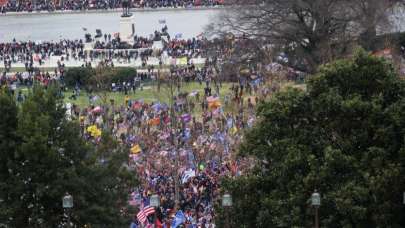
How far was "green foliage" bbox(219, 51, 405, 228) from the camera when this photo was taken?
26.9 metres

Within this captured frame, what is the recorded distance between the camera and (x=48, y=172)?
3002 centimetres

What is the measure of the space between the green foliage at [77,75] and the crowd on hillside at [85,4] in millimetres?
40075

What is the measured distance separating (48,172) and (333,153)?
7.50 metres

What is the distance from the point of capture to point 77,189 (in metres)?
30.3

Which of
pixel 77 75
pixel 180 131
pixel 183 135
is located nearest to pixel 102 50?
pixel 77 75

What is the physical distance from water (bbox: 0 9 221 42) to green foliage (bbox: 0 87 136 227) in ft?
192

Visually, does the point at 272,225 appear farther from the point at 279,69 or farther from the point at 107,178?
the point at 279,69

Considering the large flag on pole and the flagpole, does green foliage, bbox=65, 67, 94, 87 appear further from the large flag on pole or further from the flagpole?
the large flag on pole

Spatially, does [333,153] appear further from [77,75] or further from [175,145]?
[77,75]

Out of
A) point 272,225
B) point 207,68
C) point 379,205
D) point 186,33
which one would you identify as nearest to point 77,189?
point 272,225

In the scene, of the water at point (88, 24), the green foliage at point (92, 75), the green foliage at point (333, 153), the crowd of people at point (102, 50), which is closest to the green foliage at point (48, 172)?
the green foliage at point (333, 153)

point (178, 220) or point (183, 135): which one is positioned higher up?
point (178, 220)

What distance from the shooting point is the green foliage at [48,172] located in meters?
30.0

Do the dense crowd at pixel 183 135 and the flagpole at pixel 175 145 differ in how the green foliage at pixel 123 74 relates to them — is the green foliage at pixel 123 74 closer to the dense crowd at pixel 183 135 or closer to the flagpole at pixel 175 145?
the dense crowd at pixel 183 135
